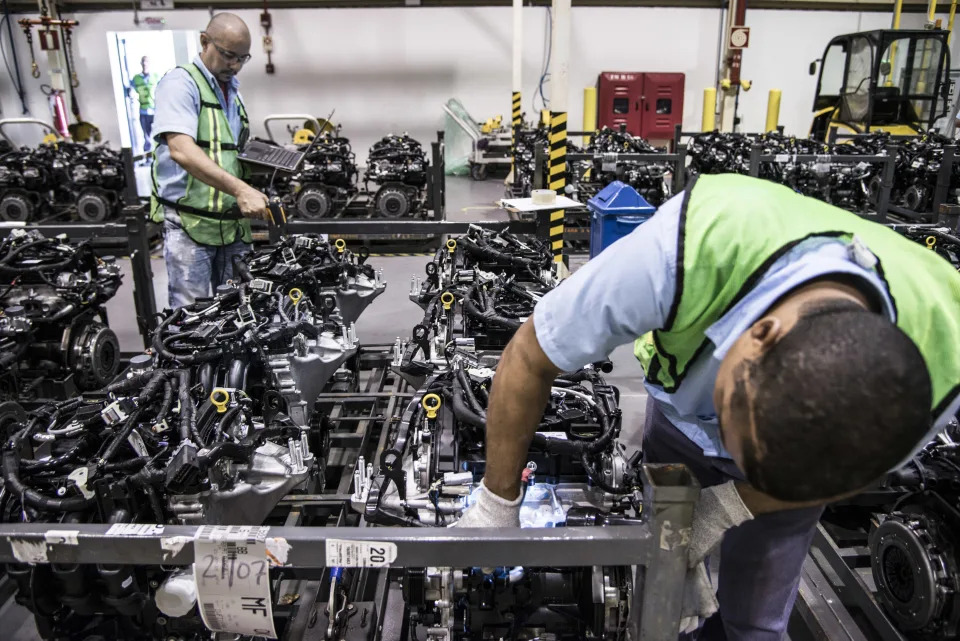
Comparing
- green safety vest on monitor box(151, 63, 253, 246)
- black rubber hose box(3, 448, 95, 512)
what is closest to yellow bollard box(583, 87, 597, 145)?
green safety vest on monitor box(151, 63, 253, 246)

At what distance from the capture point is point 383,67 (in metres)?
14.0

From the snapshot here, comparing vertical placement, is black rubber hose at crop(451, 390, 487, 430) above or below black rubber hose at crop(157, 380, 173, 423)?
above

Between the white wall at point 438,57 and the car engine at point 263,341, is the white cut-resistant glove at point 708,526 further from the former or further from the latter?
the white wall at point 438,57

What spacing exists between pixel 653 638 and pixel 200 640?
1631 mm

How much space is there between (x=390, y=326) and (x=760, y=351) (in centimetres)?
500

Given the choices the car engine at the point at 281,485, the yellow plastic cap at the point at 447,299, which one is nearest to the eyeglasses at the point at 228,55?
the car engine at the point at 281,485

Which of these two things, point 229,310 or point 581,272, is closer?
point 581,272

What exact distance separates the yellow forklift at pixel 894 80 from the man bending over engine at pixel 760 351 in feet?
36.2

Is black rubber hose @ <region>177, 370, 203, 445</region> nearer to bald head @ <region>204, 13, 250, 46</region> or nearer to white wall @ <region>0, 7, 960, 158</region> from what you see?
bald head @ <region>204, 13, 250, 46</region>

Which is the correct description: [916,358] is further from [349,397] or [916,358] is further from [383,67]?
[383,67]

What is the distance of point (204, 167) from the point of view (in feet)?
11.7

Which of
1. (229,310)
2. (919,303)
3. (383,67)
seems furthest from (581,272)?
(383,67)

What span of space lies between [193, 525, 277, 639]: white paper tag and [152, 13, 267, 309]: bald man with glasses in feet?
8.40

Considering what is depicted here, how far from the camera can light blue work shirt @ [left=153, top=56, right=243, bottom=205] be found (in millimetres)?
3608
